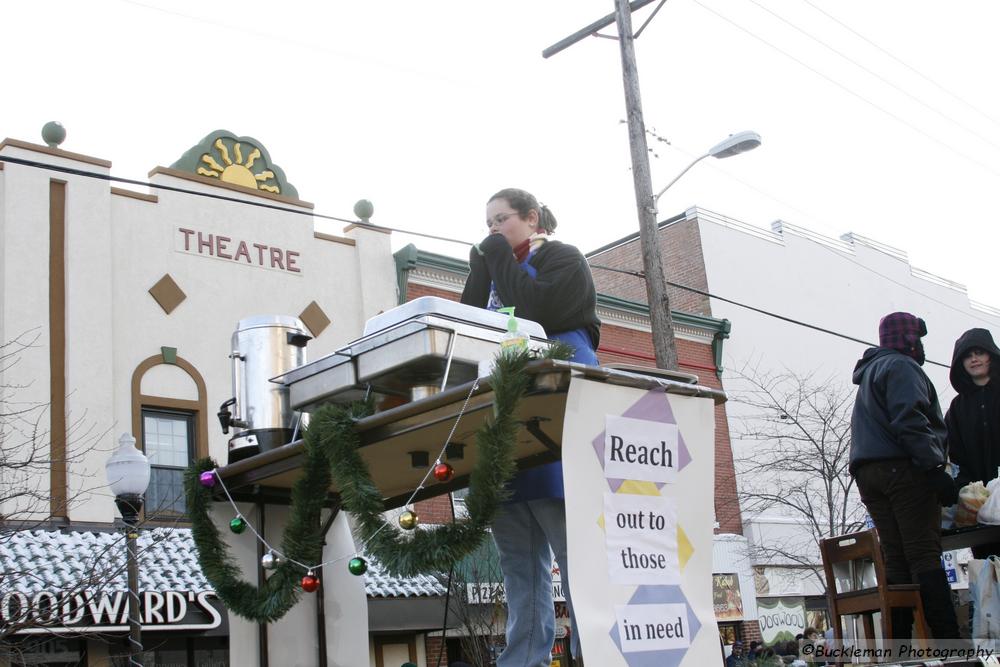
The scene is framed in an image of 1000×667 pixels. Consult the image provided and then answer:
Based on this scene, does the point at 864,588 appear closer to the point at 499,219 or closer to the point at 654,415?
the point at 654,415

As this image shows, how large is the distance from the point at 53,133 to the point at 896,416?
13.2 m

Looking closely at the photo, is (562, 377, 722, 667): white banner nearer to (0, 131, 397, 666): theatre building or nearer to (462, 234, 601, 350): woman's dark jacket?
(462, 234, 601, 350): woman's dark jacket

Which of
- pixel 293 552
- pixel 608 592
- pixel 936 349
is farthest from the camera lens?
pixel 936 349

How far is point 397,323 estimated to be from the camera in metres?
3.68

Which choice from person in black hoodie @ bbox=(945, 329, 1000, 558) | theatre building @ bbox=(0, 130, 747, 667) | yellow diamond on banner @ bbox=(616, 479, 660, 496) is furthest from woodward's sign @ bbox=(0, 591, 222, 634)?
yellow diamond on banner @ bbox=(616, 479, 660, 496)

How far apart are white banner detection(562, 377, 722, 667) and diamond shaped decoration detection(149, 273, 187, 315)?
1319 cm

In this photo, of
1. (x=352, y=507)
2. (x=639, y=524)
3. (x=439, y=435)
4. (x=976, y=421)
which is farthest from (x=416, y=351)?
(x=976, y=421)

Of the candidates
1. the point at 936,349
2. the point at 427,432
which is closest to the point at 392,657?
the point at 427,432

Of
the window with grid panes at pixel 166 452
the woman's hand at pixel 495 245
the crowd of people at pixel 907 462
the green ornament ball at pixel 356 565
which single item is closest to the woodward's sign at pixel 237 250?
the window with grid panes at pixel 166 452

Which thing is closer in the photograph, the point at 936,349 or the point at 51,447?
the point at 51,447

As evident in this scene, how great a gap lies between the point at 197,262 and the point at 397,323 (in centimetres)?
1322

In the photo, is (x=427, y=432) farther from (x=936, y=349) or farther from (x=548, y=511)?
(x=936, y=349)

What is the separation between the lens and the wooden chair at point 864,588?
474cm

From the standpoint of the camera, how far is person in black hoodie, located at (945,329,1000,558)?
5512mm
